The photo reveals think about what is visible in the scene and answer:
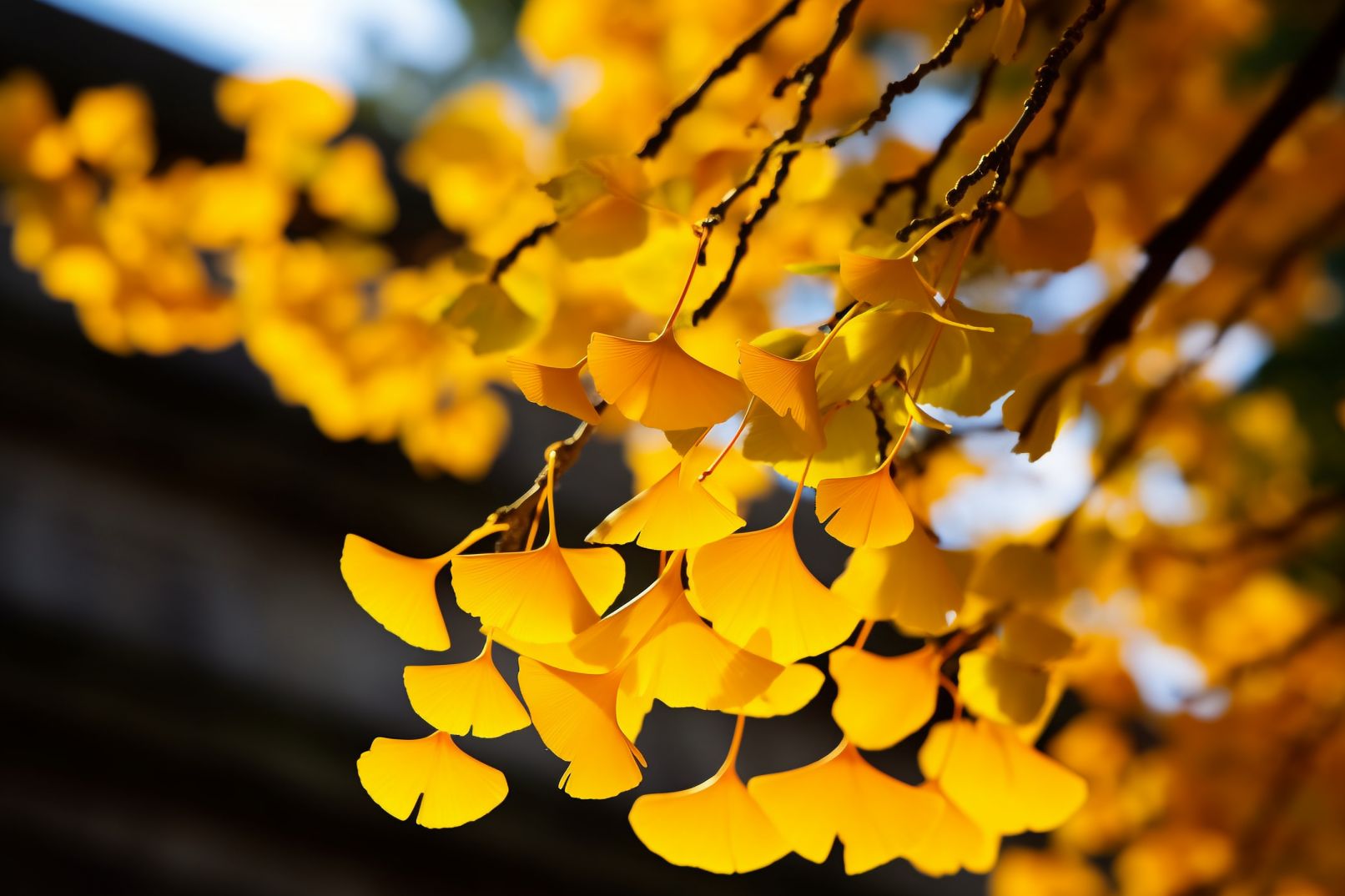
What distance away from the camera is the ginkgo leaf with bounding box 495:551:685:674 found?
32 cm

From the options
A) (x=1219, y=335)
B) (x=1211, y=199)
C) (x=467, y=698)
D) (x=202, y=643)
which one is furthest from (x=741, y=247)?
(x=202, y=643)

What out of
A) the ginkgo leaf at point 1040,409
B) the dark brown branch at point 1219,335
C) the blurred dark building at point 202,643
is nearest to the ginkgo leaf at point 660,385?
the ginkgo leaf at point 1040,409

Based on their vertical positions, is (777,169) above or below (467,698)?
above

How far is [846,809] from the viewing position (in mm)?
381

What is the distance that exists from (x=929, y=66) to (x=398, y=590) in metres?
0.24

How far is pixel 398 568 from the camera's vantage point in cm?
38

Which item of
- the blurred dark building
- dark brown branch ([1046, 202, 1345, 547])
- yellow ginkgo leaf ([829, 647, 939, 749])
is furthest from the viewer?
the blurred dark building

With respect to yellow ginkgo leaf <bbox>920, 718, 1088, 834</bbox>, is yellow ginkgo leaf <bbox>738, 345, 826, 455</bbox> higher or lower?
higher

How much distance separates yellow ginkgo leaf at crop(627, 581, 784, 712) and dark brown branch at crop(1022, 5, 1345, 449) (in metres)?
0.16

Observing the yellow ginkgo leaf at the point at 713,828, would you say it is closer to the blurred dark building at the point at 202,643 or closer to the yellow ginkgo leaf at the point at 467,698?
the yellow ginkgo leaf at the point at 467,698

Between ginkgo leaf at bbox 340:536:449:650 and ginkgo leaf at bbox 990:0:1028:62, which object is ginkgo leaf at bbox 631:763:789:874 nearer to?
ginkgo leaf at bbox 340:536:449:650

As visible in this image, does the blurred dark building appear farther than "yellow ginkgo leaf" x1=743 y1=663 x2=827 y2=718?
Yes

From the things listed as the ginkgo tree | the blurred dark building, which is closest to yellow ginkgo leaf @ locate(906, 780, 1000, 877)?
the ginkgo tree

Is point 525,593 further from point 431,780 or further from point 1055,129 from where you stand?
point 1055,129
